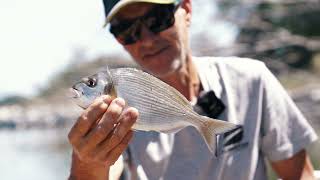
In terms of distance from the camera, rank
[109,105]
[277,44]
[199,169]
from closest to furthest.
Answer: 1. [109,105]
2. [199,169]
3. [277,44]

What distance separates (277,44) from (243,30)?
6.64ft

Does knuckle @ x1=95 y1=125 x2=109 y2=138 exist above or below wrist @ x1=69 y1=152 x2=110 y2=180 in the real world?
above

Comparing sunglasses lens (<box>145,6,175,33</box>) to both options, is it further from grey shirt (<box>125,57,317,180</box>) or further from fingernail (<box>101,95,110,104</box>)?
fingernail (<box>101,95,110,104</box>)

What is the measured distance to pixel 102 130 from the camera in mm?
2885

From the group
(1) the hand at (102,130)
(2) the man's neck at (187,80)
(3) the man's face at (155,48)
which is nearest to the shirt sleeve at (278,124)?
(2) the man's neck at (187,80)

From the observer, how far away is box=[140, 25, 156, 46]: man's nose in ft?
12.9

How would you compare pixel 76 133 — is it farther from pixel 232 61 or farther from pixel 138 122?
pixel 232 61

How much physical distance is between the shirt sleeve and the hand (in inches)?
45.7

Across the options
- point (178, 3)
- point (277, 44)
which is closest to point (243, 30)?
point (277, 44)

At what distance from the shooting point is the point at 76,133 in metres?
2.94

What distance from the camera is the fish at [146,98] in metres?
2.90

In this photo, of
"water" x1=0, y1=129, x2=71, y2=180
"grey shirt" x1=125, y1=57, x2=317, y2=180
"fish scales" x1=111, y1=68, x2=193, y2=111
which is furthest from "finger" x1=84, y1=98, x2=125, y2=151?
"water" x1=0, y1=129, x2=71, y2=180

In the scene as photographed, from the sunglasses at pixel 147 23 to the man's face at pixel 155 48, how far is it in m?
0.02

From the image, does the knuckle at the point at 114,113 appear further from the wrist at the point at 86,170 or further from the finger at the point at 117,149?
the wrist at the point at 86,170
